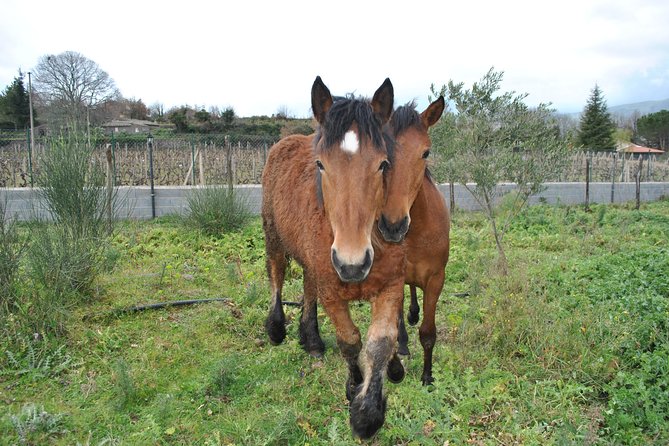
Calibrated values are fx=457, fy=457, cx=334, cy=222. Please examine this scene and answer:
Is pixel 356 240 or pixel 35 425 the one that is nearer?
pixel 356 240

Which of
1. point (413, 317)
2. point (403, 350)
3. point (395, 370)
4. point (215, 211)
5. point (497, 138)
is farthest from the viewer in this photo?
point (215, 211)

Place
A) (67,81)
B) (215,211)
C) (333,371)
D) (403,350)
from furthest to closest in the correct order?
(67,81) < (215,211) < (403,350) < (333,371)

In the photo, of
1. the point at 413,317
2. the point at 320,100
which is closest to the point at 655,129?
the point at 413,317

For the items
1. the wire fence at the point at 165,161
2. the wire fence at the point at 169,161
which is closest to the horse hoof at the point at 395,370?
the wire fence at the point at 165,161

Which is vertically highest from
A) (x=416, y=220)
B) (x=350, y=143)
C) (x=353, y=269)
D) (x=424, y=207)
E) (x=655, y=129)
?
(x=655, y=129)

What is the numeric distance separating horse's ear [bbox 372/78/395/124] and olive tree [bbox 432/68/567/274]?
3.98 meters

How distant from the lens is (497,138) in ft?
22.9

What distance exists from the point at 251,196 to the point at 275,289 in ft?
28.7

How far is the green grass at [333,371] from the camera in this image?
3.31 meters

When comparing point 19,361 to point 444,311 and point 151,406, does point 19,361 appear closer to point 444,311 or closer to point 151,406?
point 151,406

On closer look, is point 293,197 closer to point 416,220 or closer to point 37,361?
point 416,220

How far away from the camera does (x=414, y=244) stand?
393cm

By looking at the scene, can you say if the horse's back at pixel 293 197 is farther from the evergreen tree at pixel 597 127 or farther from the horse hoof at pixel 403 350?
the evergreen tree at pixel 597 127

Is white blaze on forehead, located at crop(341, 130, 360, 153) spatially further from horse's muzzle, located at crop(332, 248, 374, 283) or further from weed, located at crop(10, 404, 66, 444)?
weed, located at crop(10, 404, 66, 444)
